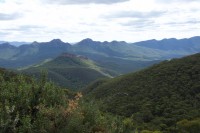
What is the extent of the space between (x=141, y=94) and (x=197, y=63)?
28208mm

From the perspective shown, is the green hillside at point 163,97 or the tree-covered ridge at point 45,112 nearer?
the tree-covered ridge at point 45,112

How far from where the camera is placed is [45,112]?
12.1 m

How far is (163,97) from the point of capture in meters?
106

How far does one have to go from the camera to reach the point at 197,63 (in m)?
128

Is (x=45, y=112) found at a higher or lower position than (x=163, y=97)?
higher

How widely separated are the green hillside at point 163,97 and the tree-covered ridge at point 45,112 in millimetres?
59061

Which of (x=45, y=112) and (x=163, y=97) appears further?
(x=163, y=97)

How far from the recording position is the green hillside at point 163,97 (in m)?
87.5

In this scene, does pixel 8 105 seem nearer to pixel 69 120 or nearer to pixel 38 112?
pixel 38 112

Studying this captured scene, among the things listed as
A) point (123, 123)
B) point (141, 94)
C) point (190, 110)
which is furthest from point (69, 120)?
point (141, 94)

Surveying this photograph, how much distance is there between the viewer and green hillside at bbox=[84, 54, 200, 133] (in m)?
87.5

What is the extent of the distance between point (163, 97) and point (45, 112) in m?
96.9

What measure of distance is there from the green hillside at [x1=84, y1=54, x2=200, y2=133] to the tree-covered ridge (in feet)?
194

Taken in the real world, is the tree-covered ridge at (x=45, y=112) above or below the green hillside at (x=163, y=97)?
above
